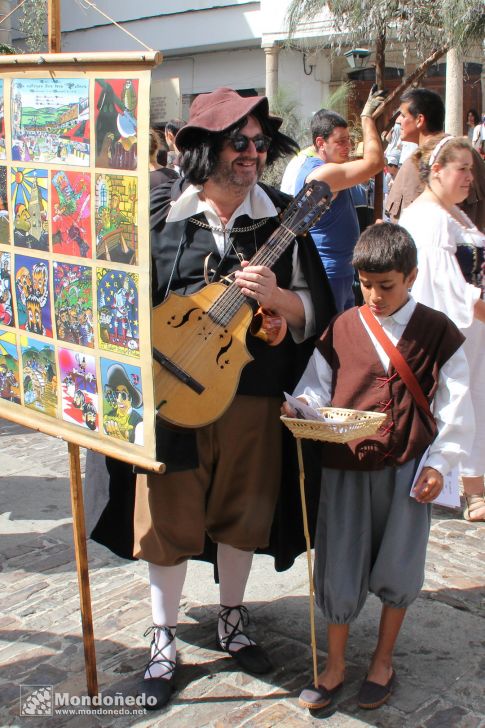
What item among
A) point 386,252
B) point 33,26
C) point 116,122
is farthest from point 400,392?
point 33,26

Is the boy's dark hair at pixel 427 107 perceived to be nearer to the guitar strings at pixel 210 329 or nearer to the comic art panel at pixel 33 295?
the guitar strings at pixel 210 329

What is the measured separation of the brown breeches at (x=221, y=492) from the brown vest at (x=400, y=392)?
1.00 feet

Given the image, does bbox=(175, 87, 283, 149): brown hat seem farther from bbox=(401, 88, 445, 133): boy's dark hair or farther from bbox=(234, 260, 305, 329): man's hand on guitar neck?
bbox=(401, 88, 445, 133): boy's dark hair

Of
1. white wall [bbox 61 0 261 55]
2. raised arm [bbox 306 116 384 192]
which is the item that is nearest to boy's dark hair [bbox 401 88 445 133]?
raised arm [bbox 306 116 384 192]

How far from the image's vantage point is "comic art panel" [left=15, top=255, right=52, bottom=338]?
8.57 ft

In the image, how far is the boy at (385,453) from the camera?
2818mm

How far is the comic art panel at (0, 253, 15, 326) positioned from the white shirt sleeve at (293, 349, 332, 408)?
98 centimetres

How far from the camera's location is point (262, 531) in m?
3.07

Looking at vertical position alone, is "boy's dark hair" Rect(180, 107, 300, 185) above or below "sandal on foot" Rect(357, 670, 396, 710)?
above

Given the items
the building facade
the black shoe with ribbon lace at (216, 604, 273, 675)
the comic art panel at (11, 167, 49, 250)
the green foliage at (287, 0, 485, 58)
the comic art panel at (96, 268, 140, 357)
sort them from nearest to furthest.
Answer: the comic art panel at (96, 268, 140, 357) < the comic art panel at (11, 167, 49, 250) < the black shoe with ribbon lace at (216, 604, 273, 675) < the green foliage at (287, 0, 485, 58) < the building facade

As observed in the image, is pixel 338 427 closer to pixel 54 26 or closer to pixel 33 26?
pixel 54 26

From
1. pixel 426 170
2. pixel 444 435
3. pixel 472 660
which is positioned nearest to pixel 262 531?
pixel 444 435

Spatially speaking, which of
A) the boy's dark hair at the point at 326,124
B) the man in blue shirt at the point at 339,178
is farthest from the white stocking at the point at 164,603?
the boy's dark hair at the point at 326,124

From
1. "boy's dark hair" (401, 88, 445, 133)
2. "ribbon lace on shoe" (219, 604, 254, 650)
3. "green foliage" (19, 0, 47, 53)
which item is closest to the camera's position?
"ribbon lace on shoe" (219, 604, 254, 650)
